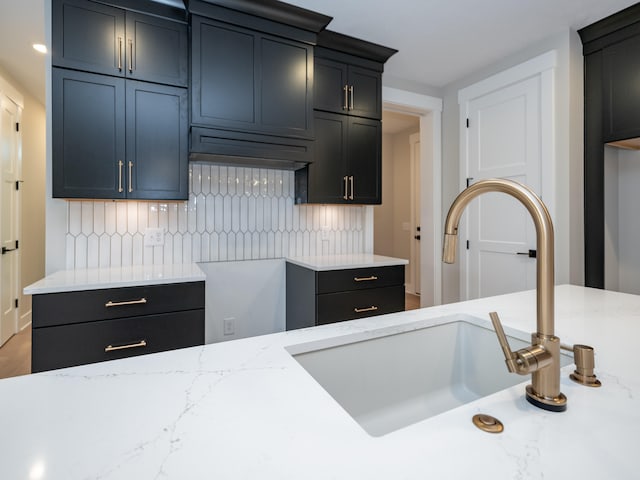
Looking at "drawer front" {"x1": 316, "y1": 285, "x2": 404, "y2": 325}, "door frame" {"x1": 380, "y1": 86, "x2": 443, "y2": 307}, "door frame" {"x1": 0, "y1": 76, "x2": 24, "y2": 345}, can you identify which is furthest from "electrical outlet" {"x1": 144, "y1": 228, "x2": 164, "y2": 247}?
"door frame" {"x1": 380, "y1": 86, "x2": 443, "y2": 307}

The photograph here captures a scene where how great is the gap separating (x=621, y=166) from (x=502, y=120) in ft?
3.24

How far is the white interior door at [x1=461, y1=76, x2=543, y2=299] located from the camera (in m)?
2.82

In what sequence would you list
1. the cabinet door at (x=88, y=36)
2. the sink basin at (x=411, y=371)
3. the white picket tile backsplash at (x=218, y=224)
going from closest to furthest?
the sink basin at (x=411, y=371) < the cabinet door at (x=88, y=36) < the white picket tile backsplash at (x=218, y=224)

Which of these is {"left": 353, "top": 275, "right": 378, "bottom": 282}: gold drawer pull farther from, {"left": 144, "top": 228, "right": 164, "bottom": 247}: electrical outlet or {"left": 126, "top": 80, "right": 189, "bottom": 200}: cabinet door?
{"left": 144, "top": 228, "right": 164, "bottom": 247}: electrical outlet

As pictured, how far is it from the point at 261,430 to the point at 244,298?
2301 mm

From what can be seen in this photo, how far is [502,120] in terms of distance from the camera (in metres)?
3.04

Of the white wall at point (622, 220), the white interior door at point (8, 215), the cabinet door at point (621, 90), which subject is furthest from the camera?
the white interior door at point (8, 215)

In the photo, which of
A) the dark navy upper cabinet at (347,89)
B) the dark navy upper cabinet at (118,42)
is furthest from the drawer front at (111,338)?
the dark navy upper cabinet at (347,89)

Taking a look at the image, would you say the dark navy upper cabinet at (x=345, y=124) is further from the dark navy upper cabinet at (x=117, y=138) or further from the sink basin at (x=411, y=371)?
the sink basin at (x=411, y=371)

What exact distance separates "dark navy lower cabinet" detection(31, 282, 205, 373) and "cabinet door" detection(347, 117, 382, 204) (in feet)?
5.16

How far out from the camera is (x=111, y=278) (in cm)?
188

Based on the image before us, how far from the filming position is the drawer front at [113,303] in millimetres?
1652

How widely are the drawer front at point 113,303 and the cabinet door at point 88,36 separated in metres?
1.30

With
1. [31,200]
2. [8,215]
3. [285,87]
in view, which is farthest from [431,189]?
[31,200]
